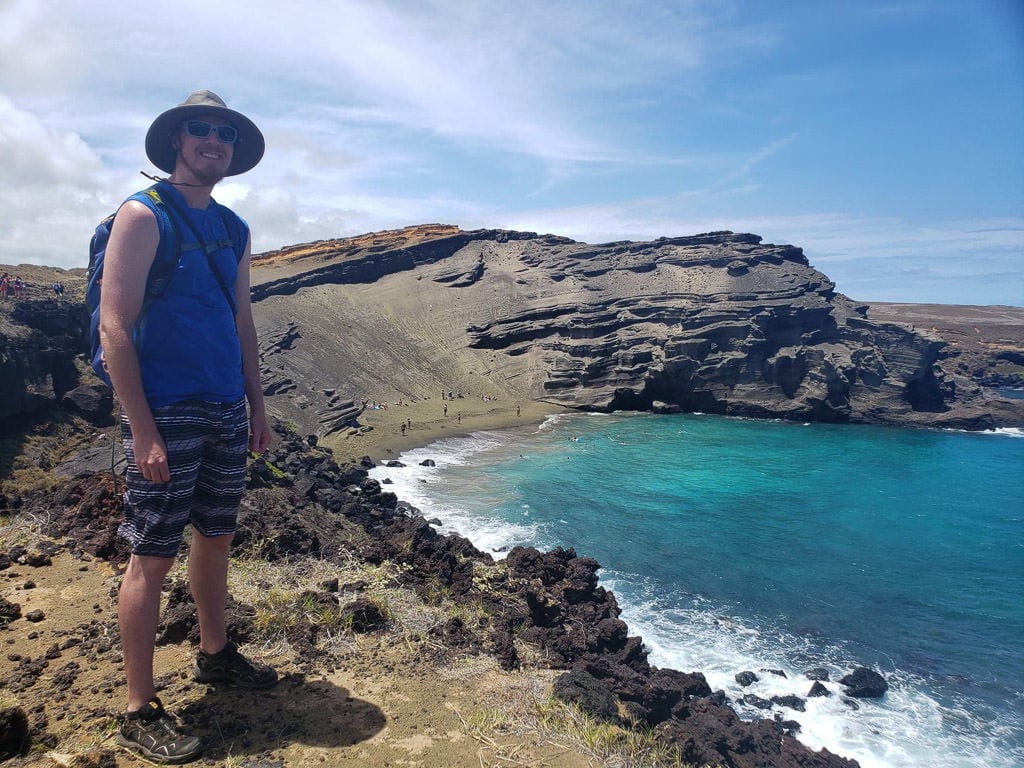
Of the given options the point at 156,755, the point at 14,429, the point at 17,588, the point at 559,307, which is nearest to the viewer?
the point at 156,755

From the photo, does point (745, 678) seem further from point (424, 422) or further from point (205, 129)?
point (424, 422)

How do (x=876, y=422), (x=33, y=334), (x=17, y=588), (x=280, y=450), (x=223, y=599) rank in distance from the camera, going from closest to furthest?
(x=223, y=599) → (x=17, y=588) → (x=33, y=334) → (x=280, y=450) → (x=876, y=422)

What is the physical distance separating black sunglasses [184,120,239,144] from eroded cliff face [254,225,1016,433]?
28.7 m

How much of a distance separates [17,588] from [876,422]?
1643 inches

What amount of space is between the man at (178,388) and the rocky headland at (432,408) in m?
0.57

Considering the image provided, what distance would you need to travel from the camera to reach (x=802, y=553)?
15.5 meters

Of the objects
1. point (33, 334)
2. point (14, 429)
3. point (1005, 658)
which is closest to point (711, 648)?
point (1005, 658)

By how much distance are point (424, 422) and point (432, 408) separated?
2.72 meters

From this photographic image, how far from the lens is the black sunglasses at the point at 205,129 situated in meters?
3.19

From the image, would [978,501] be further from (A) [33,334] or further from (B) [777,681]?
(A) [33,334]

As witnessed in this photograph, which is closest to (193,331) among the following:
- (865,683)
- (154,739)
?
(154,739)

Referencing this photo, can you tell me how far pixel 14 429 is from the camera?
9383mm

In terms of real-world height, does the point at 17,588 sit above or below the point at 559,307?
below

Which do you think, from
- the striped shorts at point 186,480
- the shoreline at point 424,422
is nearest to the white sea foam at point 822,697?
the striped shorts at point 186,480
